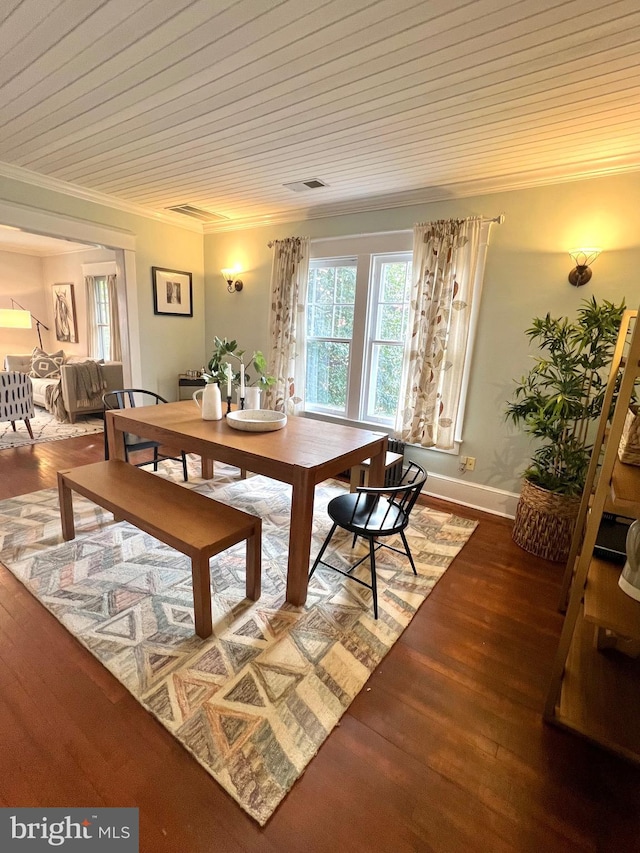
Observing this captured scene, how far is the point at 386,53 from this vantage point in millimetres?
1519

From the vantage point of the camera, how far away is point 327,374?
3924 millimetres

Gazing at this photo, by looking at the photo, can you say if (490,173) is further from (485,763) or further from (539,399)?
(485,763)

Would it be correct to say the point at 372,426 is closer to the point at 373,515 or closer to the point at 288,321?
the point at 288,321

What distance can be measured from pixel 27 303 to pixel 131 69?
278 inches

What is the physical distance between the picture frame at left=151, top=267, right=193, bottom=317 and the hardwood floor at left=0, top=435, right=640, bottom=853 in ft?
11.3

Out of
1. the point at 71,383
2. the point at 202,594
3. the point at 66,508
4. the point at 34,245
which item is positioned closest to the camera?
the point at 202,594

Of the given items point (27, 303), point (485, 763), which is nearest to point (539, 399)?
point (485, 763)

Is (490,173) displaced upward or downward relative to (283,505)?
upward

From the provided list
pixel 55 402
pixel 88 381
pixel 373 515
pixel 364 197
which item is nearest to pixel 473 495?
pixel 373 515

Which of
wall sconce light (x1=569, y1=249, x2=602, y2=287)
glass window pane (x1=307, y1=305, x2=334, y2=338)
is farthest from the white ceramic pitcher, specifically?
wall sconce light (x1=569, y1=249, x2=602, y2=287)

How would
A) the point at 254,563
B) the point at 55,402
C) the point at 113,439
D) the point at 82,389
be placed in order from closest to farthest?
the point at 254,563 < the point at 113,439 < the point at 82,389 < the point at 55,402

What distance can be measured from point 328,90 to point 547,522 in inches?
107

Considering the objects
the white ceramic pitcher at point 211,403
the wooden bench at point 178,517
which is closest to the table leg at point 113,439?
the wooden bench at point 178,517

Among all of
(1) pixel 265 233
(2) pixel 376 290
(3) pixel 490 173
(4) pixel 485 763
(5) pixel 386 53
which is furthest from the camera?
(1) pixel 265 233
